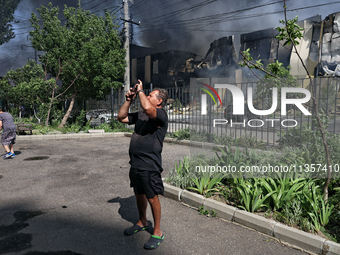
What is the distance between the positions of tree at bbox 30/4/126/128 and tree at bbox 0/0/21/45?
22.8 m

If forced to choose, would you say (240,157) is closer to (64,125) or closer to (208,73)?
(64,125)

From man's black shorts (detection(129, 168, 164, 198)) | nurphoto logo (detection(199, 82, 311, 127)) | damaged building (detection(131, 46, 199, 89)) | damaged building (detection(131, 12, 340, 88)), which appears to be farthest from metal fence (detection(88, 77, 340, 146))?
damaged building (detection(131, 46, 199, 89))

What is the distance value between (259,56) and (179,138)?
3464 cm

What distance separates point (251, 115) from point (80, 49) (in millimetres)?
11639

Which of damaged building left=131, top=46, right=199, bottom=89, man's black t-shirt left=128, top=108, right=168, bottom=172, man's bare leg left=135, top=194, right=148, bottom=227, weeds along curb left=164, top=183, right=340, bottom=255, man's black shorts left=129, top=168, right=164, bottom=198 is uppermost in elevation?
damaged building left=131, top=46, right=199, bottom=89

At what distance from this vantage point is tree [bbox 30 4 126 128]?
51.4 ft

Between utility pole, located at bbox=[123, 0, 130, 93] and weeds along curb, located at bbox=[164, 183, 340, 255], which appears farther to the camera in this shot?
utility pole, located at bbox=[123, 0, 130, 93]

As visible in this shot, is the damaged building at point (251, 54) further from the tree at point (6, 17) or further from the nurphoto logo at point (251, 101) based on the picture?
the nurphoto logo at point (251, 101)

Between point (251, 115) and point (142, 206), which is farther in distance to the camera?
point (251, 115)

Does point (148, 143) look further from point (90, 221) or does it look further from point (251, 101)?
point (251, 101)

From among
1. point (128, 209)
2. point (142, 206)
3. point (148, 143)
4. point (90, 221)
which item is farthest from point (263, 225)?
point (90, 221)

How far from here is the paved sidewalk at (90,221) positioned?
3.30m

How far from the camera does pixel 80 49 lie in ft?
53.3

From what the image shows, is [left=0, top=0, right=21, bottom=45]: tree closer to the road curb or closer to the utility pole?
the utility pole
